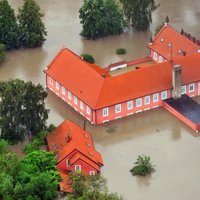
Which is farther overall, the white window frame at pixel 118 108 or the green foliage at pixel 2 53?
the green foliage at pixel 2 53

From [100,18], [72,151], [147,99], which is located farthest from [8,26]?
[72,151]

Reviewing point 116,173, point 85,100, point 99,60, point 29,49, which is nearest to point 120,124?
point 85,100

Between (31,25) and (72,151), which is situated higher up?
(31,25)

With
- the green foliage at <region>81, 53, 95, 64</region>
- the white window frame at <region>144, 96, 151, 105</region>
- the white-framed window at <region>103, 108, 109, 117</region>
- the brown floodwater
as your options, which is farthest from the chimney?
the green foliage at <region>81, 53, 95, 64</region>

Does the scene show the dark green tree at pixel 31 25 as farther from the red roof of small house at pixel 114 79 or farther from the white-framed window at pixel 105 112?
the white-framed window at pixel 105 112

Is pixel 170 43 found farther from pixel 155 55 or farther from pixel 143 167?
pixel 143 167

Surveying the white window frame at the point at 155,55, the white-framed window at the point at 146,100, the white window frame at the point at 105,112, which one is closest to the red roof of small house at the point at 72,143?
the white window frame at the point at 105,112

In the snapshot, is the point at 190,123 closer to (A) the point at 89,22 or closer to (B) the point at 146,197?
(B) the point at 146,197
